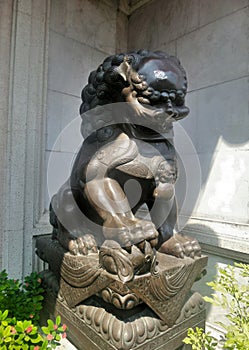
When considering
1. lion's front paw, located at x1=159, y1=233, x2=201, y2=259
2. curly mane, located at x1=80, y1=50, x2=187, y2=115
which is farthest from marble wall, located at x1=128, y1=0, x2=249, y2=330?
curly mane, located at x1=80, y1=50, x2=187, y2=115

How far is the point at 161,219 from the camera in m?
0.98

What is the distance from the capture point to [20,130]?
1.56 m

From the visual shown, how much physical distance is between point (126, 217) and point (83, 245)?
0.72ft

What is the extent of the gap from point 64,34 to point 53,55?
0.19m

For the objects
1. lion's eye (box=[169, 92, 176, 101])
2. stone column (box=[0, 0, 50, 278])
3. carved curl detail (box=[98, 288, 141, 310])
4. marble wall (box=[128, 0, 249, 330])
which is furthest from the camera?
stone column (box=[0, 0, 50, 278])

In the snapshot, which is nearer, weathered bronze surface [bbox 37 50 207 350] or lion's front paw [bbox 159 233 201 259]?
weathered bronze surface [bbox 37 50 207 350]

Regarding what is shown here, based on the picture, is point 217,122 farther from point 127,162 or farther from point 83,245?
point 83,245

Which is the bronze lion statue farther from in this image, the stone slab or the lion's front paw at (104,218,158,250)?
the stone slab

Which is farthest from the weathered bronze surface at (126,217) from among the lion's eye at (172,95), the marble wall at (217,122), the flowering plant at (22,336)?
the marble wall at (217,122)

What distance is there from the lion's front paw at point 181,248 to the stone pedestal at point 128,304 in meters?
0.02

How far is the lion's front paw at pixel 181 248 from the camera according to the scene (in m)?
0.93

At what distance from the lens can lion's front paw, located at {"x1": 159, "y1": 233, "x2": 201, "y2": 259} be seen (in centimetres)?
93


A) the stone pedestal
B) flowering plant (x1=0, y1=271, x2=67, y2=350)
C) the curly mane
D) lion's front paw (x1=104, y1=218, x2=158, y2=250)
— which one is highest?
the curly mane

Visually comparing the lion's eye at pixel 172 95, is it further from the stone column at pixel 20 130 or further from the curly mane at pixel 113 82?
the stone column at pixel 20 130
